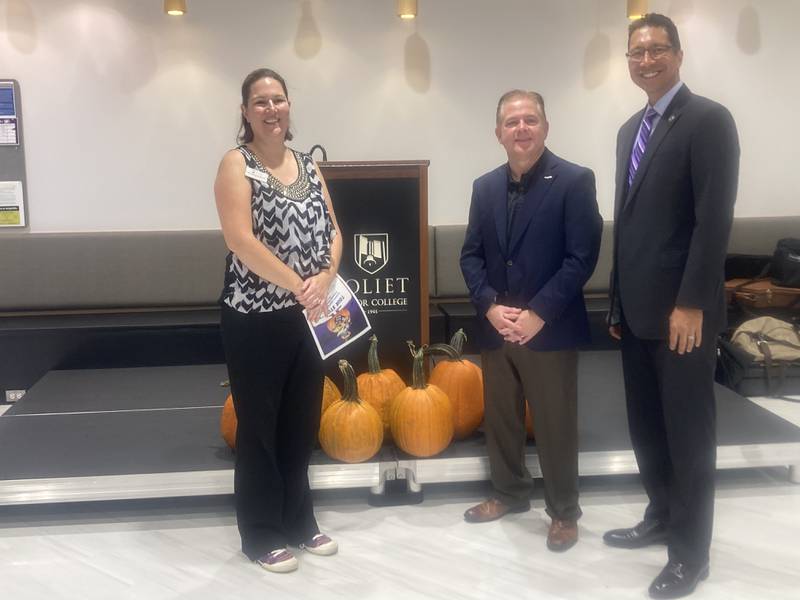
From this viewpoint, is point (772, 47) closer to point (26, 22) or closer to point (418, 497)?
point (418, 497)

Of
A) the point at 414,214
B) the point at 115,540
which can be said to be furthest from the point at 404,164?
the point at 115,540

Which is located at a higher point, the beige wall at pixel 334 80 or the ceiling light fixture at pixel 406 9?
the ceiling light fixture at pixel 406 9

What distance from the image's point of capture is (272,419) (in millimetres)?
2480

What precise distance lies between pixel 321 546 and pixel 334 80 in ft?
11.1

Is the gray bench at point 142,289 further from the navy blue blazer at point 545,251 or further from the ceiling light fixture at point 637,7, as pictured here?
the navy blue blazer at point 545,251

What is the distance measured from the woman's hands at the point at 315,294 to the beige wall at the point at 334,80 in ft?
9.58

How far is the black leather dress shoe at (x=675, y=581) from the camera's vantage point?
2354mm

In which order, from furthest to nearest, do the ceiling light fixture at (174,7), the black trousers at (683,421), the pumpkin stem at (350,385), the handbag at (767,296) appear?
the handbag at (767,296) < the ceiling light fixture at (174,7) < the pumpkin stem at (350,385) < the black trousers at (683,421)

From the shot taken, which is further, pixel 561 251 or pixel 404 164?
pixel 404 164

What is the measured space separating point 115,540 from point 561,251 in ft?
5.92

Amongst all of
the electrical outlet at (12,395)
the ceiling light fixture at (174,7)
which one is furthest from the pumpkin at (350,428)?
the ceiling light fixture at (174,7)

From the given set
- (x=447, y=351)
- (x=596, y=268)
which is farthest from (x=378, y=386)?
(x=596, y=268)

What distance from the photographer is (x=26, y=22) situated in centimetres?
494

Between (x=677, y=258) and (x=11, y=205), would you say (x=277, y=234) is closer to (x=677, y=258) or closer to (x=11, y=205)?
(x=677, y=258)
